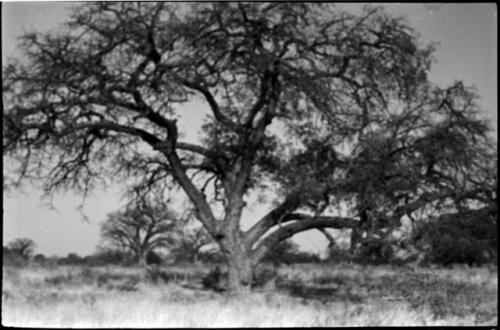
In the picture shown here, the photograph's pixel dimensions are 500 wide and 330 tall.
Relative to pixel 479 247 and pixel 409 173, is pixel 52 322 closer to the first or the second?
pixel 409 173

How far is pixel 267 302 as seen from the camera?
40.9 feet

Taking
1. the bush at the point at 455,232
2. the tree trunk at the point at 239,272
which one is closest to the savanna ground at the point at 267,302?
the tree trunk at the point at 239,272

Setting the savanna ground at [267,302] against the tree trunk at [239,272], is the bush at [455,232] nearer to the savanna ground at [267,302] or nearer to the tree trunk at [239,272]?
the savanna ground at [267,302]

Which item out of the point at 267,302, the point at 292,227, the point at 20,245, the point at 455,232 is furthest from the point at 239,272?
the point at 20,245

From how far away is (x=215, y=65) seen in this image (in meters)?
13.6

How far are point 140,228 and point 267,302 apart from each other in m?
19.1

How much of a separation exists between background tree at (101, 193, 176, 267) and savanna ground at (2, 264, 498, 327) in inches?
64.0

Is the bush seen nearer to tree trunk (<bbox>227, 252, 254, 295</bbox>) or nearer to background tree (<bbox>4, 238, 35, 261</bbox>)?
tree trunk (<bbox>227, 252, 254, 295</bbox>)

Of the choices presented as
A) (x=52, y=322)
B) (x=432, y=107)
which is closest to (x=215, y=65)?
(x=432, y=107)

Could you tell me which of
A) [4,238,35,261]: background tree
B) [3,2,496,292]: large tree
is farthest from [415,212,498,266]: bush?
[4,238,35,261]: background tree

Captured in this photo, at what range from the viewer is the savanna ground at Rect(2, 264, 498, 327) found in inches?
349

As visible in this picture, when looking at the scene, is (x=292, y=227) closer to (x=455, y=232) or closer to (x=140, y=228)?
(x=455, y=232)

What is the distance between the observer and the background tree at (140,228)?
16328 mm

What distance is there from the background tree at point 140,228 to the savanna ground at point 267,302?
1.62m
